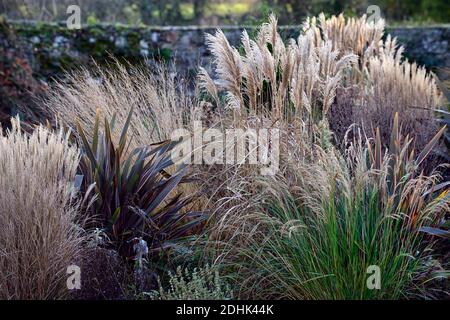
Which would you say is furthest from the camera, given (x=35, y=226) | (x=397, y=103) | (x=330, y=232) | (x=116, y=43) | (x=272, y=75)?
(x=116, y=43)

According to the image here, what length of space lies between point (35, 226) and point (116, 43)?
667cm

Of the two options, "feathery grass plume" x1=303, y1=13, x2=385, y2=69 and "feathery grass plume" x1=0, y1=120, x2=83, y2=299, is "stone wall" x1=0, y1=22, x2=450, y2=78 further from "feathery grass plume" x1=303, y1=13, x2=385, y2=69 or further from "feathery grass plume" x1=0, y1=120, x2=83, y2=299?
"feathery grass plume" x1=0, y1=120, x2=83, y2=299

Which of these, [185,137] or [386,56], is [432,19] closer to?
[386,56]

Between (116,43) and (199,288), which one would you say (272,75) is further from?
(116,43)

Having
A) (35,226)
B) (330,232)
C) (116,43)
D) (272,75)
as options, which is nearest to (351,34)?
(272,75)

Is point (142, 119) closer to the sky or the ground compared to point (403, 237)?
closer to the sky

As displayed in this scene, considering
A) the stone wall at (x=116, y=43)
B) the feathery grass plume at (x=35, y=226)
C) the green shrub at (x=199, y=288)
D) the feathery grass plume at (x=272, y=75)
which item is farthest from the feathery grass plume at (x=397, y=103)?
the stone wall at (x=116, y=43)

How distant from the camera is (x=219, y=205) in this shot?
14.8ft

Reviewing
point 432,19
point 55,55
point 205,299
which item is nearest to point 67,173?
point 205,299

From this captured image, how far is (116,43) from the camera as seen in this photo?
33.3 ft

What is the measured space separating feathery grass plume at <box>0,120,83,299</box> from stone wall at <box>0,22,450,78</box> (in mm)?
5598

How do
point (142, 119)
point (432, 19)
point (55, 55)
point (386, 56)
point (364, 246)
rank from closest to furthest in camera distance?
point (364, 246) → point (142, 119) → point (386, 56) → point (55, 55) → point (432, 19)

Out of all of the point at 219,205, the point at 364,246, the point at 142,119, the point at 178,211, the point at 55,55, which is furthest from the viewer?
the point at 55,55

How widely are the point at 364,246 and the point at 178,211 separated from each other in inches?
58.8
